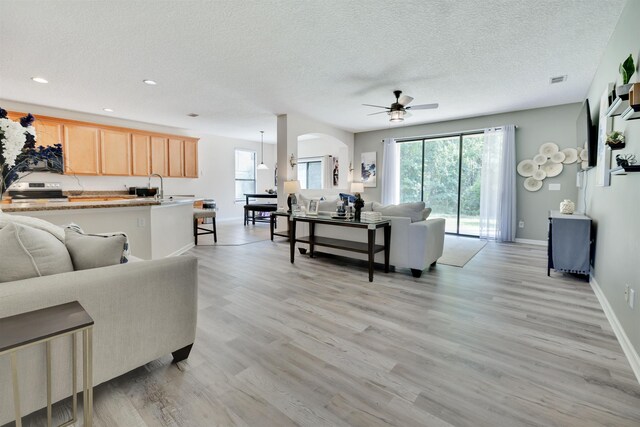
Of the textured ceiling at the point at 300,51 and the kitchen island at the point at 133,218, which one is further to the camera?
the kitchen island at the point at 133,218

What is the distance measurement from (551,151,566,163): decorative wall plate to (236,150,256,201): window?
313 inches

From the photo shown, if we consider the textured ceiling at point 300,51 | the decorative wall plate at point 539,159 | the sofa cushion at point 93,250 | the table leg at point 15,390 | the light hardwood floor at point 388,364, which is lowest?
the light hardwood floor at point 388,364

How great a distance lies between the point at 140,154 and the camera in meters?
6.92

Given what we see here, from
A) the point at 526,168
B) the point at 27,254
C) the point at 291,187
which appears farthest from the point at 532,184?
the point at 27,254

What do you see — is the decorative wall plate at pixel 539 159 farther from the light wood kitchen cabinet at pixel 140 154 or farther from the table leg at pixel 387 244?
the light wood kitchen cabinet at pixel 140 154

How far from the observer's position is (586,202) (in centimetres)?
417

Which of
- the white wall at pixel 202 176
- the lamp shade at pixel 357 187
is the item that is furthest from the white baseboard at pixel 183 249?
the lamp shade at pixel 357 187

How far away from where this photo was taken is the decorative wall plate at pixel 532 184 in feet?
19.0

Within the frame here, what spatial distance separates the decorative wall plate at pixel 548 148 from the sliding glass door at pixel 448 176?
1.12m

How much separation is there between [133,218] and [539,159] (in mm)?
6942

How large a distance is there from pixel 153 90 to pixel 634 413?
605 cm

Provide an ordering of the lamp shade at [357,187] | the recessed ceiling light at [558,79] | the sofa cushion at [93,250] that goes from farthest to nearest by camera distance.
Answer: the lamp shade at [357,187] < the recessed ceiling light at [558,79] < the sofa cushion at [93,250]

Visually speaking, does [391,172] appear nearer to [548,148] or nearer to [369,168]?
[369,168]

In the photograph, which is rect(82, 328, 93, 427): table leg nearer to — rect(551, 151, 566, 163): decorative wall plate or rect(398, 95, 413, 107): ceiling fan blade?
rect(398, 95, 413, 107): ceiling fan blade
